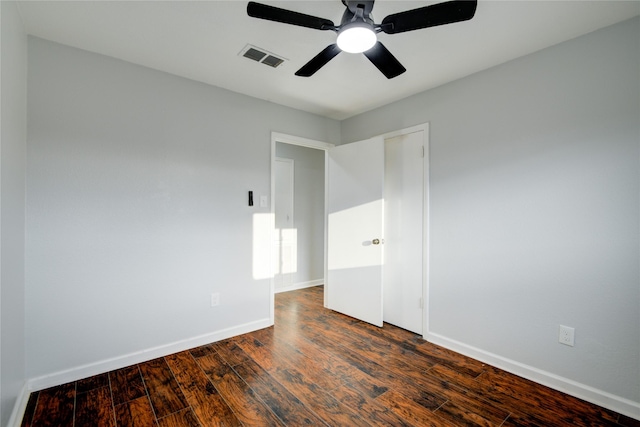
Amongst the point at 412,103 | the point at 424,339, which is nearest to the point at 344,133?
the point at 412,103

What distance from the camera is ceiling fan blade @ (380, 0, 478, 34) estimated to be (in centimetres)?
132

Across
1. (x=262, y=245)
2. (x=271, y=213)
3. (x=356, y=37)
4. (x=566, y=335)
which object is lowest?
(x=566, y=335)

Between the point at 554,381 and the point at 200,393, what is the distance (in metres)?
2.43

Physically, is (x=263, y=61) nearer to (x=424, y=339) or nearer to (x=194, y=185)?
(x=194, y=185)

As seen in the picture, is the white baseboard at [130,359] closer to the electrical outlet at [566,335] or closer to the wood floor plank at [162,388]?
the wood floor plank at [162,388]

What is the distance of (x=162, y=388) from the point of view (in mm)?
2041

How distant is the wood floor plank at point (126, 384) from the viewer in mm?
1952

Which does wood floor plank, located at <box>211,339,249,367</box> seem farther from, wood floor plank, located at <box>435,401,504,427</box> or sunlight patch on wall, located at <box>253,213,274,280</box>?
wood floor plank, located at <box>435,401,504,427</box>

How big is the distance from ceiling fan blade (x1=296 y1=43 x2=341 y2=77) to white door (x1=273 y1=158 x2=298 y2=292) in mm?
2637

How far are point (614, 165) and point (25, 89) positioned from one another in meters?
3.82

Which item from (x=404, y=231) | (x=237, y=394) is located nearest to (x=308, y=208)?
(x=404, y=231)

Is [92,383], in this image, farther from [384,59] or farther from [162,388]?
[384,59]

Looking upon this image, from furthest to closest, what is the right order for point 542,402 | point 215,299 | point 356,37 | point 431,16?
point 215,299
point 542,402
point 356,37
point 431,16

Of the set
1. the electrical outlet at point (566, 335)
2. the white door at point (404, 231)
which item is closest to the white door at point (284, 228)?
the white door at point (404, 231)
